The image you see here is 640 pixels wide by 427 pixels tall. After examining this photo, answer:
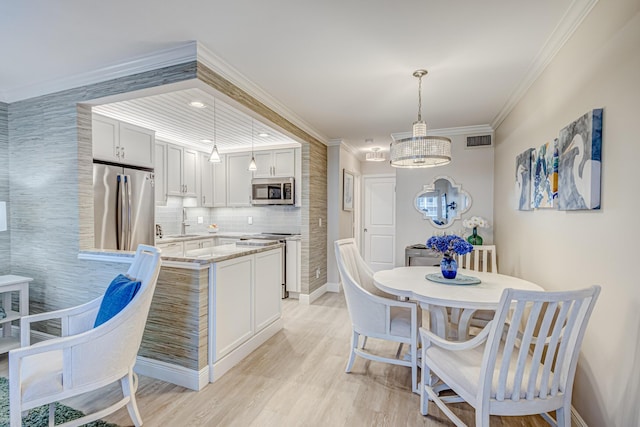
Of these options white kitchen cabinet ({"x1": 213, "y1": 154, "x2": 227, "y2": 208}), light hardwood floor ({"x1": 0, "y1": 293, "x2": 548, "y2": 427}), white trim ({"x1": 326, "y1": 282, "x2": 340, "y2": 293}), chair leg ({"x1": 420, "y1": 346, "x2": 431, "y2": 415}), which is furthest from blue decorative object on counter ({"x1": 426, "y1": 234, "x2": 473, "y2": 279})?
white kitchen cabinet ({"x1": 213, "y1": 154, "x2": 227, "y2": 208})

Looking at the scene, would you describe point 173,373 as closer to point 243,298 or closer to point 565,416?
point 243,298

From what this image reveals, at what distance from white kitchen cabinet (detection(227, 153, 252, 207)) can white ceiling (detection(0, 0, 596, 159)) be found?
91.3 inches

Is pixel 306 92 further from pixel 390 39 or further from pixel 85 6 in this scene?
pixel 85 6

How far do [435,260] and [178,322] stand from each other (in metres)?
2.99

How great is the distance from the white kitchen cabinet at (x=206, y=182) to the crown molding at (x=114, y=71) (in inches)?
98.8

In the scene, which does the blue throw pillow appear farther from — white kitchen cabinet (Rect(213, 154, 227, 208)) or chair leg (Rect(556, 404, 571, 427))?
white kitchen cabinet (Rect(213, 154, 227, 208))

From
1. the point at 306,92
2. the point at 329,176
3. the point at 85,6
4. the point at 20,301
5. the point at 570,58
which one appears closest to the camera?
the point at 85,6

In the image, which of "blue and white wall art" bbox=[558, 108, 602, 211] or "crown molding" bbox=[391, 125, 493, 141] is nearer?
"blue and white wall art" bbox=[558, 108, 602, 211]

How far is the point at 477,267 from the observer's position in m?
3.11

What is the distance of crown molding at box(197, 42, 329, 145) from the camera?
2146 mm

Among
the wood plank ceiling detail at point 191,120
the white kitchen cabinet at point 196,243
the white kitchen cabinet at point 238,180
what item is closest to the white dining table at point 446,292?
the wood plank ceiling detail at point 191,120

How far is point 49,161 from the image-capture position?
2.71 m

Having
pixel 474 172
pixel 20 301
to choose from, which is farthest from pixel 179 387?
Result: pixel 474 172

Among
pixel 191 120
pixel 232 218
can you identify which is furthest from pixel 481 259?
pixel 232 218
